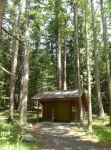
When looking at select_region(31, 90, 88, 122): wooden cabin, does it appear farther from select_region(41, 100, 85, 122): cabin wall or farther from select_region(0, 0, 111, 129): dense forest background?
select_region(0, 0, 111, 129): dense forest background

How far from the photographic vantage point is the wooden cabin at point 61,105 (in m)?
19.1

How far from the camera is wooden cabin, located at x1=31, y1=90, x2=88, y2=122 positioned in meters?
19.1

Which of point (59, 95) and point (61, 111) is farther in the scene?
point (61, 111)

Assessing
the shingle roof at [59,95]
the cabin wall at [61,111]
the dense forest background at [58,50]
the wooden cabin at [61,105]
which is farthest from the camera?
the dense forest background at [58,50]

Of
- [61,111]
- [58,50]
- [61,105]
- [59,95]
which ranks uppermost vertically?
[58,50]

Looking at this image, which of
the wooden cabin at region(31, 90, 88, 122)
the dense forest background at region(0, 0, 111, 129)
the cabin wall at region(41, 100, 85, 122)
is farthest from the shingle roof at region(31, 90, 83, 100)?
the dense forest background at region(0, 0, 111, 129)

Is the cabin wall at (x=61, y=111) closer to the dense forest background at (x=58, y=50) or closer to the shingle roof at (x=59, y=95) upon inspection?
the shingle roof at (x=59, y=95)

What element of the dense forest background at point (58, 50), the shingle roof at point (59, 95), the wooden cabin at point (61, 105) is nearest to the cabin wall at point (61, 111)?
the wooden cabin at point (61, 105)

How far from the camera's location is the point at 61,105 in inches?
803

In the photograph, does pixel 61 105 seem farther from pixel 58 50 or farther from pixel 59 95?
pixel 58 50

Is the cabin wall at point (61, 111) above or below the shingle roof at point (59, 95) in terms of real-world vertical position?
below

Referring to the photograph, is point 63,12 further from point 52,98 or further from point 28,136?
point 28,136

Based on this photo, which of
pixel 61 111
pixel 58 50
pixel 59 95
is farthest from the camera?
pixel 58 50

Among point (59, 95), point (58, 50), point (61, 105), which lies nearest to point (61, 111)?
point (61, 105)
